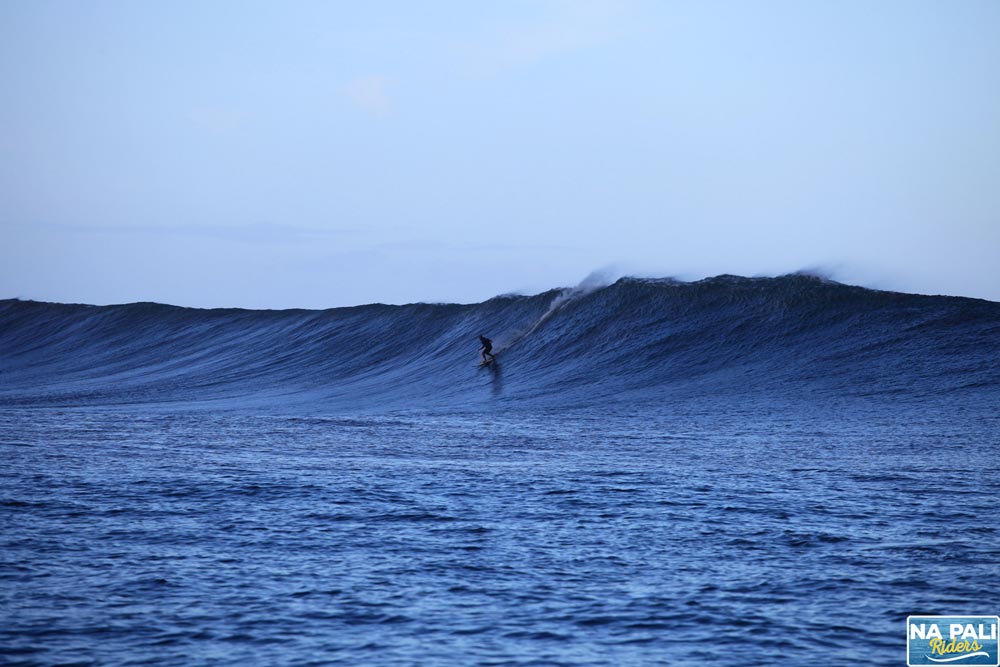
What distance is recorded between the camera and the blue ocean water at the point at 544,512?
4.50 metres

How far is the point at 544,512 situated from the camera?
22.6ft

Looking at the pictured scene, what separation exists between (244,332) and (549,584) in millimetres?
24443

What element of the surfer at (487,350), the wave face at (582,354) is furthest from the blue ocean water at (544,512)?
the surfer at (487,350)

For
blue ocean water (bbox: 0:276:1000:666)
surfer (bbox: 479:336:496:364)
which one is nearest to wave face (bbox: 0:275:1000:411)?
blue ocean water (bbox: 0:276:1000:666)

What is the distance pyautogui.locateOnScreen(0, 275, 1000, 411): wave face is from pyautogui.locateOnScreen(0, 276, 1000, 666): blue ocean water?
4.5 inches

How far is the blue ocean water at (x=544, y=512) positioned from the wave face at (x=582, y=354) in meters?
0.11

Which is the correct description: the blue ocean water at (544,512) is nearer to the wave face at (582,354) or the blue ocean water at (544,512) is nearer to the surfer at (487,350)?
the wave face at (582,354)

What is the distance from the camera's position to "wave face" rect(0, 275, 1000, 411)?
50.2 feet

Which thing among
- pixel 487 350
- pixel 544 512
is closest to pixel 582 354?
pixel 487 350

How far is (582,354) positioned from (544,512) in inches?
481

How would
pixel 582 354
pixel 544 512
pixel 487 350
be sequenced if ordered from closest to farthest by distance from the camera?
pixel 544 512 → pixel 582 354 → pixel 487 350

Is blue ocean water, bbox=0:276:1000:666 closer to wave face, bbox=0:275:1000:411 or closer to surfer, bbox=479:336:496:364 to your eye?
wave face, bbox=0:275:1000:411

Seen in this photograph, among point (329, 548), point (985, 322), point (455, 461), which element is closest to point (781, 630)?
point (329, 548)

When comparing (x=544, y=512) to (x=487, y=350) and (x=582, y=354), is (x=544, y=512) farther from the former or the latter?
(x=487, y=350)
